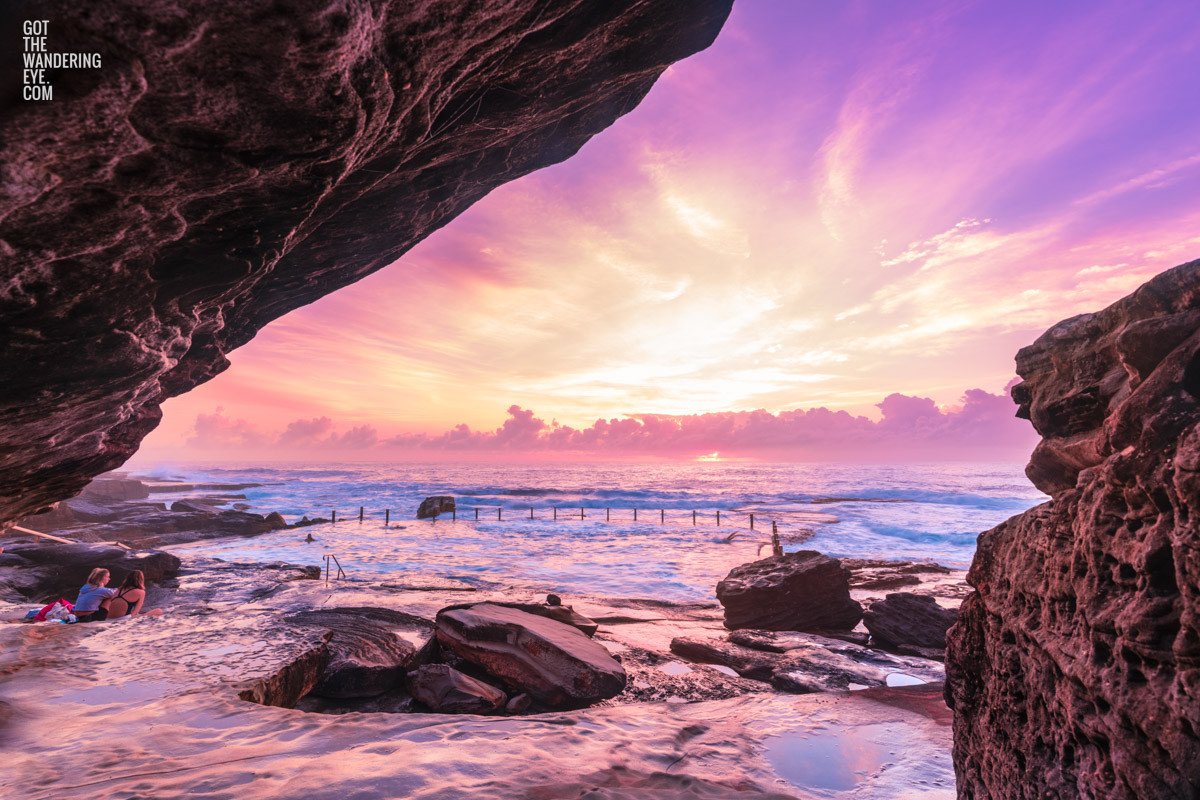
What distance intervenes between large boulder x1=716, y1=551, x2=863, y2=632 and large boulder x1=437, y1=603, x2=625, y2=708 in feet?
16.8

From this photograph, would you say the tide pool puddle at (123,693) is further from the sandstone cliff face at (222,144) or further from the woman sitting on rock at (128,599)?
the woman sitting on rock at (128,599)

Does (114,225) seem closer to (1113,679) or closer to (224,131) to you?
(224,131)

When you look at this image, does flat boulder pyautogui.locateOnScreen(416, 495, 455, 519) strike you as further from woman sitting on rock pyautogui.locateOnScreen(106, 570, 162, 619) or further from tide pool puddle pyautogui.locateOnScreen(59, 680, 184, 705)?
tide pool puddle pyautogui.locateOnScreen(59, 680, 184, 705)

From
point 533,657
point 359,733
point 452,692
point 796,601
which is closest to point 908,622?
point 796,601

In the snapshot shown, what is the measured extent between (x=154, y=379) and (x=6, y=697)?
360 cm

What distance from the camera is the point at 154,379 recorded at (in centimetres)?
587

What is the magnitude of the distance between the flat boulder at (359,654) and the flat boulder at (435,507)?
105 feet

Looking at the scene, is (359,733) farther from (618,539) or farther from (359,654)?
(618,539)

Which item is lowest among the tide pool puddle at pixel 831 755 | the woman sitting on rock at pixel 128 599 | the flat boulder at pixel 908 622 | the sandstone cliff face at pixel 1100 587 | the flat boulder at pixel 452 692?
the flat boulder at pixel 908 622

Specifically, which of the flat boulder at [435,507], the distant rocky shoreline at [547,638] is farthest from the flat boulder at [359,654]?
the flat boulder at [435,507]

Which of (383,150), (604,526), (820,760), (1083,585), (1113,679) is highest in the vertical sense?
(383,150)

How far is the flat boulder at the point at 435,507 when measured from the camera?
39.4 metres

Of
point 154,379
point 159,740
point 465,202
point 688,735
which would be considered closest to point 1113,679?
point 688,735

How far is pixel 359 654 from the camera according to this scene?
720cm
